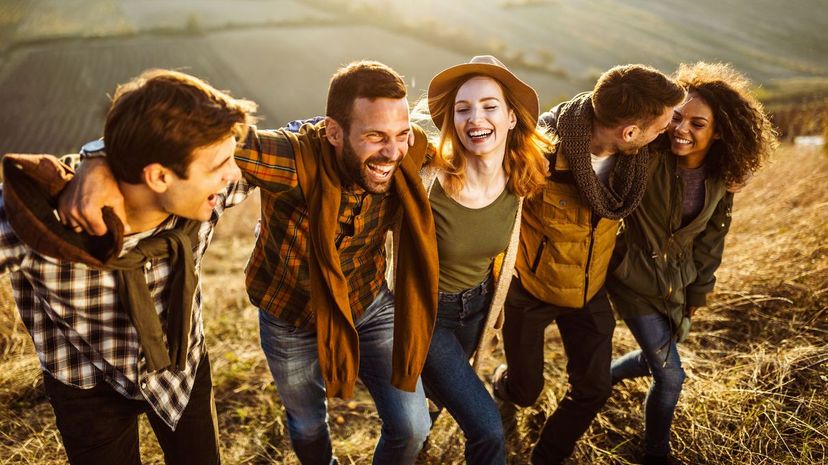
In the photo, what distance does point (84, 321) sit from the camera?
200 centimetres

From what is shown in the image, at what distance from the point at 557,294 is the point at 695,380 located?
1.59m

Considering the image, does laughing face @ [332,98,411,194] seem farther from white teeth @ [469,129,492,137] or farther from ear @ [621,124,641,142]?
ear @ [621,124,641,142]

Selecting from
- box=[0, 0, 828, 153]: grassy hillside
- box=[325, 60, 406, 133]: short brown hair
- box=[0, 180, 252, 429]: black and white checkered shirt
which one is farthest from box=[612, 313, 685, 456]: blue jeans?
box=[0, 0, 828, 153]: grassy hillside

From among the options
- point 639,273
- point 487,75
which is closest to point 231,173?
point 487,75

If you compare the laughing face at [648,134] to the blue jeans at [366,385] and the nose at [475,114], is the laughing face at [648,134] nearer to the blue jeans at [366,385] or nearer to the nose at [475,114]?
the nose at [475,114]

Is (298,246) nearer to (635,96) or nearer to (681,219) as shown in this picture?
(635,96)

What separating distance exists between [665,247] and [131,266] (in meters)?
2.61

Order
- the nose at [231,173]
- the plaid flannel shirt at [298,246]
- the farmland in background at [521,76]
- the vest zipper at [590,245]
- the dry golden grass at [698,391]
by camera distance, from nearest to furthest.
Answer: the nose at [231,173]
the plaid flannel shirt at [298,246]
the vest zipper at [590,245]
the dry golden grass at [698,391]
the farmland in background at [521,76]

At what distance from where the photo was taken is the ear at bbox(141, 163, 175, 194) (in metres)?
1.84

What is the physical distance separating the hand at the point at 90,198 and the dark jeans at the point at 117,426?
70 centimetres

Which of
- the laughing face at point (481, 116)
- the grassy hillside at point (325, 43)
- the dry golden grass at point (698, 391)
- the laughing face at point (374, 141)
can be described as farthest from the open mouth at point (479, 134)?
the grassy hillside at point (325, 43)

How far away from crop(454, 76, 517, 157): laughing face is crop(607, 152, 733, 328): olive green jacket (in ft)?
2.87

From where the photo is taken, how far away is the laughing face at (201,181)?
6.30 ft

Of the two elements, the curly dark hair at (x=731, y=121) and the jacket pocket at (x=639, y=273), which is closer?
the curly dark hair at (x=731, y=121)
